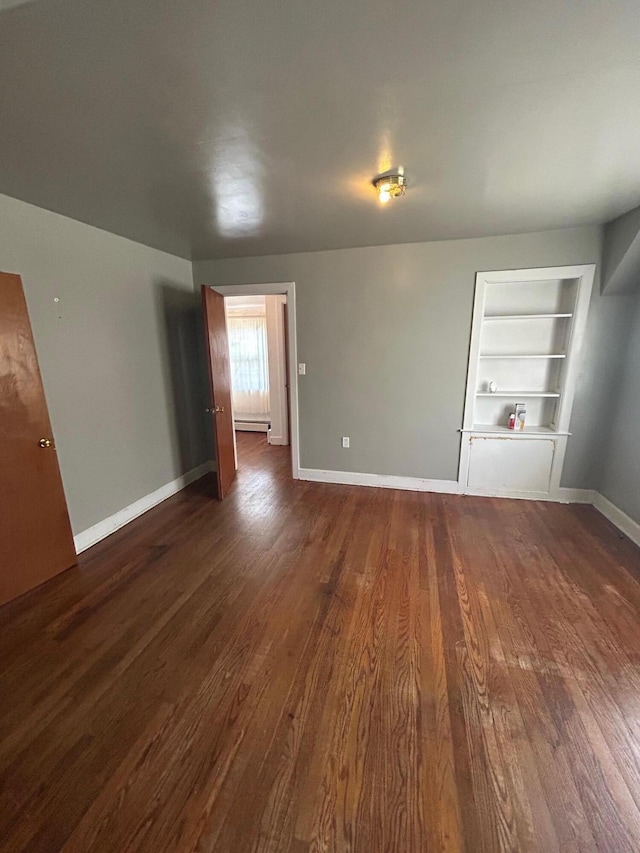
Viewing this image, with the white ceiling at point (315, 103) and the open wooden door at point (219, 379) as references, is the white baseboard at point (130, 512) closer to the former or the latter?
the open wooden door at point (219, 379)

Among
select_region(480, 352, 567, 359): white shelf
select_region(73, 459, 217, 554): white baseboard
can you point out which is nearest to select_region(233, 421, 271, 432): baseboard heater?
select_region(73, 459, 217, 554): white baseboard

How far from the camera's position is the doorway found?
11.8 ft

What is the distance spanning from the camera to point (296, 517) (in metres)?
3.18

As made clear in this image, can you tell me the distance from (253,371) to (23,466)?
4.34 m

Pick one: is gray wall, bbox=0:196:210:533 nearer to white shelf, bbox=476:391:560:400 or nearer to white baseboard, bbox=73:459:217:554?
white baseboard, bbox=73:459:217:554

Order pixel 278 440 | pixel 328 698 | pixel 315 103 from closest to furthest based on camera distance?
1. pixel 315 103
2. pixel 328 698
3. pixel 278 440

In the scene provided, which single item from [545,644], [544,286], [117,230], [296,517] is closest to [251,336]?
[117,230]

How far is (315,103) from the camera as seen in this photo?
128 cm

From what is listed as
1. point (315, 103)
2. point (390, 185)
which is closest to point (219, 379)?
point (390, 185)

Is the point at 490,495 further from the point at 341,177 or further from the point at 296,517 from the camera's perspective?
the point at 341,177

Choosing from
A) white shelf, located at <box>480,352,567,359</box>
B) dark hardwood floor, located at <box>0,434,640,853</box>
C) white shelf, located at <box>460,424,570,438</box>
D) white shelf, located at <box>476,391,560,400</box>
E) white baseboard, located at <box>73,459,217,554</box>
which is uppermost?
white shelf, located at <box>480,352,567,359</box>

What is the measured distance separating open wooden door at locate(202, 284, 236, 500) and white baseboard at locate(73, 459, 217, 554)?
0.53m

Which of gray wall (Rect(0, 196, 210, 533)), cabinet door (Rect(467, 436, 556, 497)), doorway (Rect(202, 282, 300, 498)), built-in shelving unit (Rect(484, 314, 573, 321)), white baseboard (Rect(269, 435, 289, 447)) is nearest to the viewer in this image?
gray wall (Rect(0, 196, 210, 533))

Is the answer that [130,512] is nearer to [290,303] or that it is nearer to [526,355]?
[290,303]
